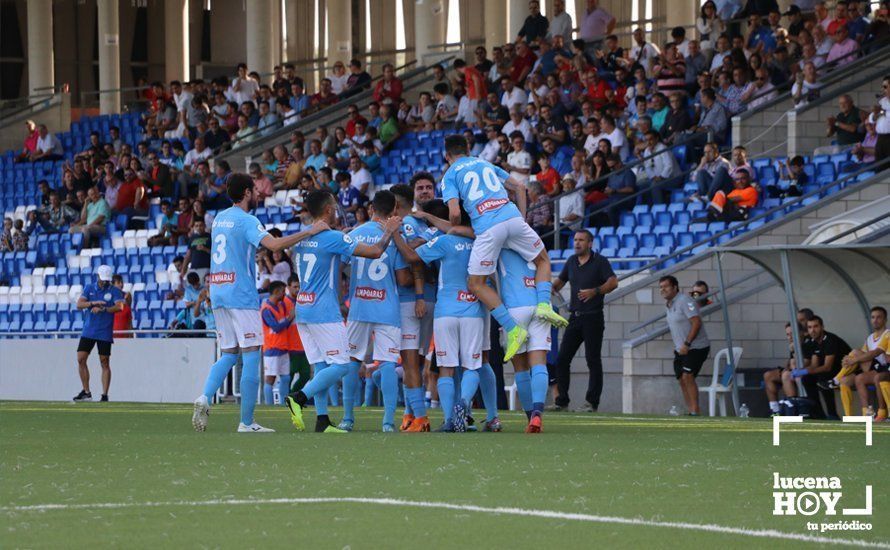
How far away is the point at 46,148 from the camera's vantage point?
39031 mm

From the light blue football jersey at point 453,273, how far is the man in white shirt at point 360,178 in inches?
615

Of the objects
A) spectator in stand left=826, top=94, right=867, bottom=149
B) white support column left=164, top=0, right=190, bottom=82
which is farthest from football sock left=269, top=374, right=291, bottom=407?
white support column left=164, top=0, right=190, bottom=82

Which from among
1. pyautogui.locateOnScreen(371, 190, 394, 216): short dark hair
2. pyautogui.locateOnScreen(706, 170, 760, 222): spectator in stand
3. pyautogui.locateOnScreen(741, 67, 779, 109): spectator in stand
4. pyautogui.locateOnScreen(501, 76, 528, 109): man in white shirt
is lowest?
pyautogui.locateOnScreen(371, 190, 394, 216): short dark hair

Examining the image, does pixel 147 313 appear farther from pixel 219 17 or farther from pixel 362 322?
pixel 219 17

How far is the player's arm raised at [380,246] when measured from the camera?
1233cm

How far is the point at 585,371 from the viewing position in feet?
69.6

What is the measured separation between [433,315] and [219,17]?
1660 inches

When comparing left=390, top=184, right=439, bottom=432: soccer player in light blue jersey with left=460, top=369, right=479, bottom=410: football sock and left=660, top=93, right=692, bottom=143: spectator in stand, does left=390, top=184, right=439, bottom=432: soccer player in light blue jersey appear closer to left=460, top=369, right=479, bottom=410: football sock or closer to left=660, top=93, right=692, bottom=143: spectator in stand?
left=460, top=369, right=479, bottom=410: football sock

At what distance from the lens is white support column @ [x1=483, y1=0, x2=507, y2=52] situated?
36906 mm

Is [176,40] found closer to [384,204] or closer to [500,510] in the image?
[384,204]

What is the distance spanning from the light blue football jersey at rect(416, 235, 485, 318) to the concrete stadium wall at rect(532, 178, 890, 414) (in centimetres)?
772

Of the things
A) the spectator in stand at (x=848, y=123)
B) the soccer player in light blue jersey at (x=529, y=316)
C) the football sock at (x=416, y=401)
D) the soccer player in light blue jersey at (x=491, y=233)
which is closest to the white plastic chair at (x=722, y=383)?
the spectator in stand at (x=848, y=123)

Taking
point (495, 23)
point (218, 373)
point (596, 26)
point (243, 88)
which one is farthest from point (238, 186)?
point (495, 23)

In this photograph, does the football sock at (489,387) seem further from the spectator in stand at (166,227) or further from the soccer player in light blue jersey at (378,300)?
the spectator in stand at (166,227)
